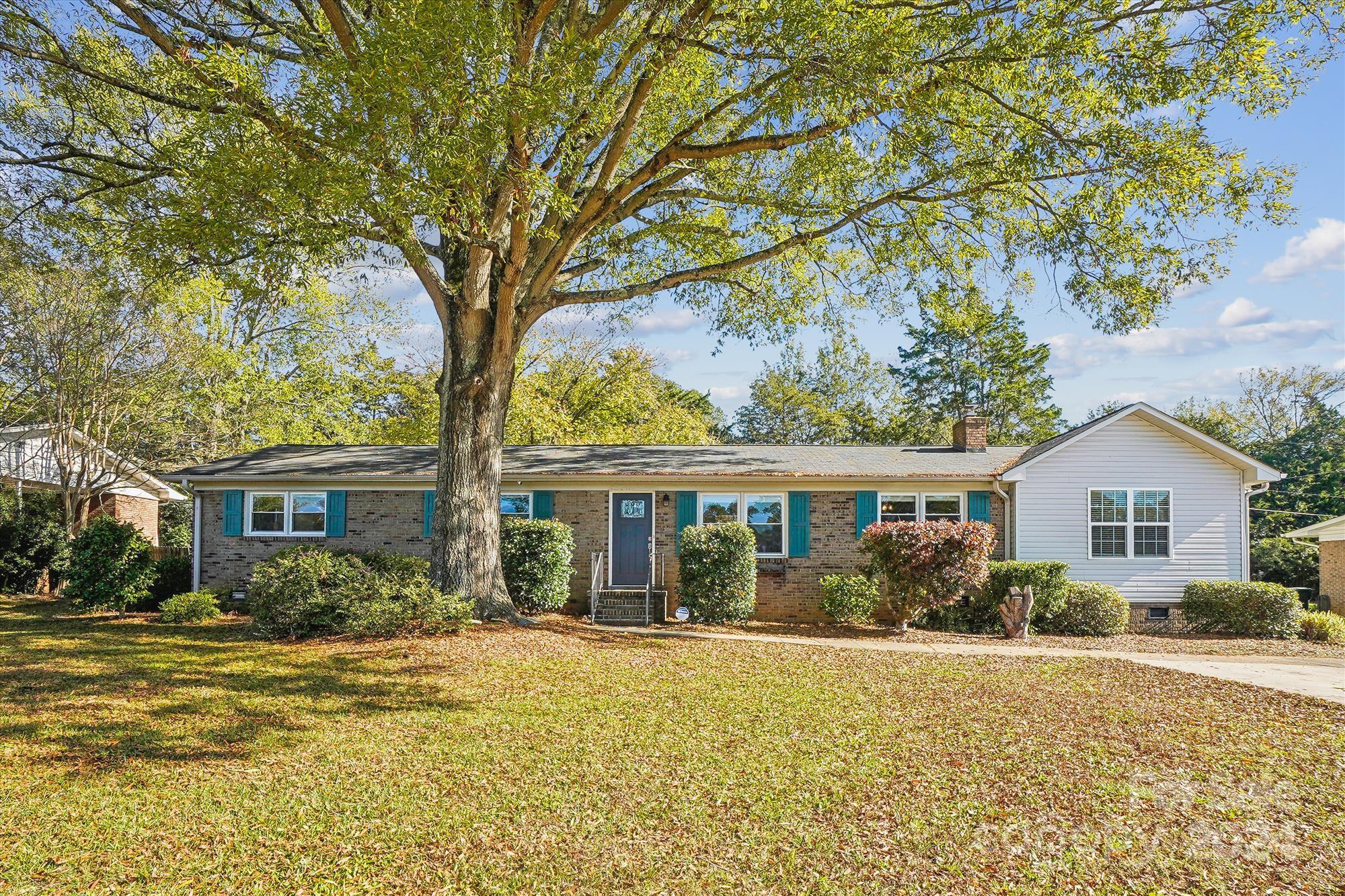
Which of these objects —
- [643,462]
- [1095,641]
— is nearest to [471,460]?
[643,462]

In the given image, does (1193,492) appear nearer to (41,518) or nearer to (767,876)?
(767,876)

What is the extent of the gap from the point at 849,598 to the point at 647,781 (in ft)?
30.7

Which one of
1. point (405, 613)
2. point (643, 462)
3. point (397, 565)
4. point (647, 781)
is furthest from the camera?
point (643, 462)

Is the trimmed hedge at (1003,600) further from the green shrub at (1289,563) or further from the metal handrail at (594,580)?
the green shrub at (1289,563)

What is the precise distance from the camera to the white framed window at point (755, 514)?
15289mm

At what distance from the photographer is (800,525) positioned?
49.9 ft

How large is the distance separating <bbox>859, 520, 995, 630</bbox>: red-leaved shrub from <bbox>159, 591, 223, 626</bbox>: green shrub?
11385 millimetres

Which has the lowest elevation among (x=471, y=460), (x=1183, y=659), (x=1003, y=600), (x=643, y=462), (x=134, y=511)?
(x=1183, y=659)

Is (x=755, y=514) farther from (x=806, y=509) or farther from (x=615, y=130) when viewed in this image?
(x=615, y=130)

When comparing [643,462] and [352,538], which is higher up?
[643,462]

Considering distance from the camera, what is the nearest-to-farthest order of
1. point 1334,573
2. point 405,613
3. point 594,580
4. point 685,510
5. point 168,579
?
point 405,613
point 594,580
point 168,579
point 685,510
point 1334,573

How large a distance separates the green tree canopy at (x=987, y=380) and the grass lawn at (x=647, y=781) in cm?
3081

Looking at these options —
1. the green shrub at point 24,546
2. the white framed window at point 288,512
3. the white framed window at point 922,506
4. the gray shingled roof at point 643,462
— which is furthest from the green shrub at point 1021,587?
the green shrub at point 24,546

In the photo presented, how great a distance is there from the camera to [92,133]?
1154 centimetres
